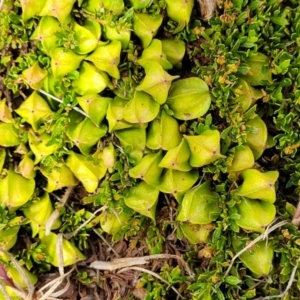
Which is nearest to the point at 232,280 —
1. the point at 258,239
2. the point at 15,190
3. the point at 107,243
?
the point at 258,239

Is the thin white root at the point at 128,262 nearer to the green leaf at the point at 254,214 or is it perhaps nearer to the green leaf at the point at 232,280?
the green leaf at the point at 232,280

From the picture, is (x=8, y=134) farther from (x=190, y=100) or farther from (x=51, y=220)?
(x=190, y=100)

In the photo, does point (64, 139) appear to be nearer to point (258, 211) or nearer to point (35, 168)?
point (35, 168)

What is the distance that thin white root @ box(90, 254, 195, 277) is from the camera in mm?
1344

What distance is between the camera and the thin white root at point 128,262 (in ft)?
4.41

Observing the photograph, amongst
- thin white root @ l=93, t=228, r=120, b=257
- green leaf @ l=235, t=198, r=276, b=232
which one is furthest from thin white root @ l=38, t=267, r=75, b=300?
green leaf @ l=235, t=198, r=276, b=232

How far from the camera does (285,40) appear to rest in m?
1.33

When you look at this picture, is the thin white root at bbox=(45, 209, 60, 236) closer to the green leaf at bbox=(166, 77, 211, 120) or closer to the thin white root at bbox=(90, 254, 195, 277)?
the thin white root at bbox=(90, 254, 195, 277)

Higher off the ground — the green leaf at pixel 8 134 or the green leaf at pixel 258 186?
the green leaf at pixel 8 134

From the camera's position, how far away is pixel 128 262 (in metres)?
1.39

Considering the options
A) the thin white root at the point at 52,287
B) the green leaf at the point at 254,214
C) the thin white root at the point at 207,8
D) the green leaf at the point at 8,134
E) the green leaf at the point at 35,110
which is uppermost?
the thin white root at the point at 207,8

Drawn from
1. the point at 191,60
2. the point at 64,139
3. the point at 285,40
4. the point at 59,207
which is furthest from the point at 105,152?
the point at 285,40

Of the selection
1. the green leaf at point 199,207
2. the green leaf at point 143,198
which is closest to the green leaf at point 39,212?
the green leaf at point 143,198

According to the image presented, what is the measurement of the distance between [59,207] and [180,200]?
332mm
